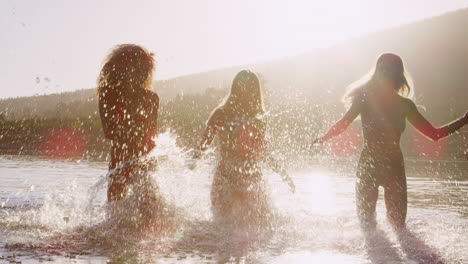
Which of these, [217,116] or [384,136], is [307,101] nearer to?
[217,116]

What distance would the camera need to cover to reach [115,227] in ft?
18.4

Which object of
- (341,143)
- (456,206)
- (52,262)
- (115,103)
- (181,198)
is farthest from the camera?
(341,143)

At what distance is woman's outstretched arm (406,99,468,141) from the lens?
606 centimetres

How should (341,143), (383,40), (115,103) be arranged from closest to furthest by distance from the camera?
(115,103) → (341,143) → (383,40)

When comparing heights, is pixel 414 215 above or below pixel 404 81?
below

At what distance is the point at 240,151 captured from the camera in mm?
6289

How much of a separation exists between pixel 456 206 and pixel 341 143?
26.9 meters

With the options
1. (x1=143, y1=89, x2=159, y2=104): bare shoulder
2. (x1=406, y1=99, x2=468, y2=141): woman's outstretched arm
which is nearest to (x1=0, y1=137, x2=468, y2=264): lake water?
(x1=143, y1=89, x2=159, y2=104): bare shoulder

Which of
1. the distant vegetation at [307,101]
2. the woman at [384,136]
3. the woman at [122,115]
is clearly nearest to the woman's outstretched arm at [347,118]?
the woman at [384,136]

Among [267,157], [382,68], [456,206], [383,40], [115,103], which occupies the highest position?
[383,40]

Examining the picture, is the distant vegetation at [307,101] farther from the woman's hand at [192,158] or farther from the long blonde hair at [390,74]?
the long blonde hair at [390,74]

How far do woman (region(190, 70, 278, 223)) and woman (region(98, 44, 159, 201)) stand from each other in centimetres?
106

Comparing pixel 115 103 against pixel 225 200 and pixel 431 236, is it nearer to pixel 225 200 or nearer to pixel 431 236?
pixel 225 200

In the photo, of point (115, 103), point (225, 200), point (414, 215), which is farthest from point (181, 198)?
point (414, 215)
